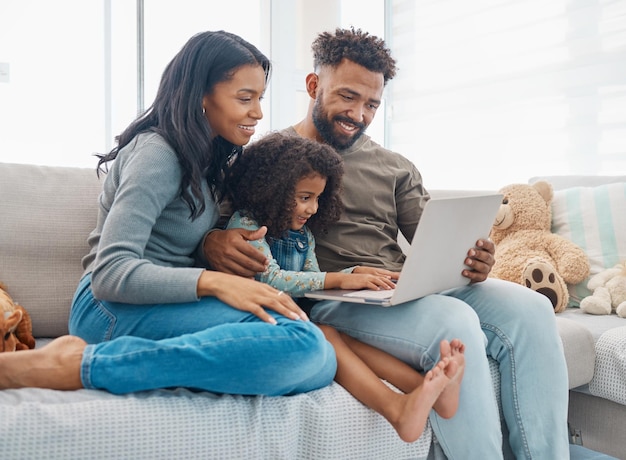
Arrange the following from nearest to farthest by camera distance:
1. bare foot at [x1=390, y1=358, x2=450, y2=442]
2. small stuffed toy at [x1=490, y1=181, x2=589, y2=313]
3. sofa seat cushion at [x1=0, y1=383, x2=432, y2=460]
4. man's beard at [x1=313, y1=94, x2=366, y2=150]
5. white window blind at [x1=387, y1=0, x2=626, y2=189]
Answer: sofa seat cushion at [x1=0, y1=383, x2=432, y2=460]
bare foot at [x1=390, y1=358, x2=450, y2=442]
man's beard at [x1=313, y1=94, x2=366, y2=150]
small stuffed toy at [x1=490, y1=181, x2=589, y2=313]
white window blind at [x1=387, y1=0, x2=626, y2=189]

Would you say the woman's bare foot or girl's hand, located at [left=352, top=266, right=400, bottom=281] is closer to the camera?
the woman's bare foot

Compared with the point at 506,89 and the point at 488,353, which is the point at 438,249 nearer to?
the point at 488,353

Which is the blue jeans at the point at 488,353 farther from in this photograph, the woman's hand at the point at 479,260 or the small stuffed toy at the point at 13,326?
the small stuffed toy at the point at 13,326

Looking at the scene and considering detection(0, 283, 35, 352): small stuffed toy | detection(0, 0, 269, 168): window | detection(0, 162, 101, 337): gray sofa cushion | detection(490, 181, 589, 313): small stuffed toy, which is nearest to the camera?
detection(0, 283, 35, 352): small stuffed toy

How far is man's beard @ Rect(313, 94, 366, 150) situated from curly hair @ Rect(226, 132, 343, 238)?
0.21 m

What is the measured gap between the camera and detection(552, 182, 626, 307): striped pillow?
76.9 inches

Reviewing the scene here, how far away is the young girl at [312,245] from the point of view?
116 cm

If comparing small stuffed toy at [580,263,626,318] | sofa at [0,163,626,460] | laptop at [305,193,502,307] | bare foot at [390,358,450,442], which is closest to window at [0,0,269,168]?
sofa at [0,163,626,460]

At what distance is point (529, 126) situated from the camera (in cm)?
303

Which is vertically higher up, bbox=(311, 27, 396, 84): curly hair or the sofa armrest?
bbox=(311, 27, 396, 84): curly hair

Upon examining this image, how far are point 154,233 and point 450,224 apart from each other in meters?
0.60

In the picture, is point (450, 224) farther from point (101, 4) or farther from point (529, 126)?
point (101, 4)

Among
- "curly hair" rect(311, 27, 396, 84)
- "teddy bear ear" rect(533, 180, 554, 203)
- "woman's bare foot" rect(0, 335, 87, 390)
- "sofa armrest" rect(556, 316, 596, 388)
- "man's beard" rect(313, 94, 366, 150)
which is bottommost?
"sofa armrest" rect(556, 316, 596, 388)

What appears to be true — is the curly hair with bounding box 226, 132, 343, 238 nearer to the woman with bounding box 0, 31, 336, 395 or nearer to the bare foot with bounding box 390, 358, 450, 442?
the woman with bounding box 0, 31, 336, 395
